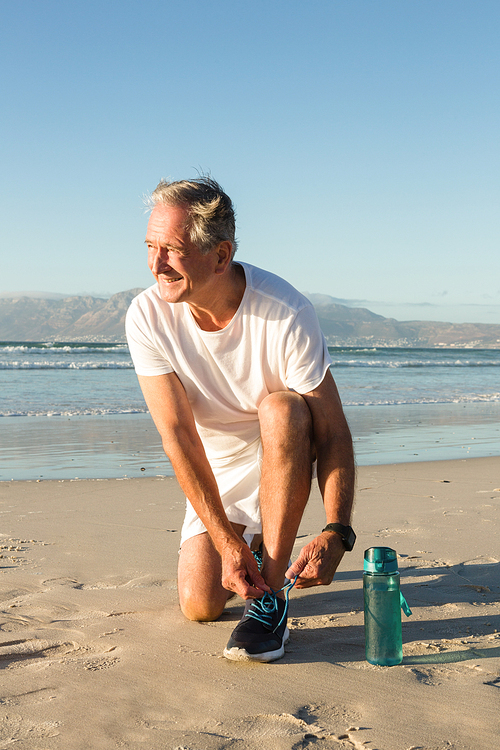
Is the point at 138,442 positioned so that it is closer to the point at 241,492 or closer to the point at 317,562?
the point at 241,492

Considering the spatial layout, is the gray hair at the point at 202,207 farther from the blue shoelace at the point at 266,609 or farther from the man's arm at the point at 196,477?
the blue shoelace at the point at 266,609

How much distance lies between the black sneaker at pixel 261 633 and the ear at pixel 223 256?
1.21 meters

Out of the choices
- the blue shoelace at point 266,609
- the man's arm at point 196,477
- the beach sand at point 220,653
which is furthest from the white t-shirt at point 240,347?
the beach sand at point 220,653

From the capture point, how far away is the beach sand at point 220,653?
1.71 meters

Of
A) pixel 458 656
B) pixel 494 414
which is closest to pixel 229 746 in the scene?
pixel 458 656

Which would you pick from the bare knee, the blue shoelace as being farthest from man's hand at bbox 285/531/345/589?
the bare knee

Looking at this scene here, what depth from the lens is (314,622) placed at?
2580mm

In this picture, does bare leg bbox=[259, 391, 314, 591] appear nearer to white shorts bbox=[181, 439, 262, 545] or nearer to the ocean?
white shorts bbox=[181, 439, 262, 545]

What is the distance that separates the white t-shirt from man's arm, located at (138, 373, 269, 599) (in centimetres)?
10

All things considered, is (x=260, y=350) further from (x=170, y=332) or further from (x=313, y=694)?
(x=313, y=694)

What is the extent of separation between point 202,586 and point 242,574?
0.45 meters

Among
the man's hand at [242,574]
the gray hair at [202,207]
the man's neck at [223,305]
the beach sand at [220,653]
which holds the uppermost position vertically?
the gray hair at [202,207]

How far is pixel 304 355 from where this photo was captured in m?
2.46

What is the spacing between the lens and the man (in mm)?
2254
